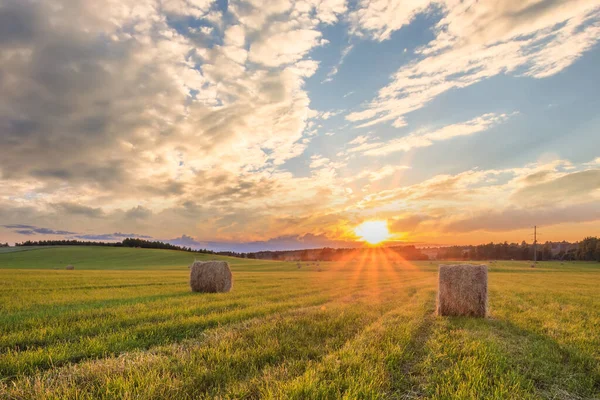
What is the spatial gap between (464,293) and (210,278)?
15086 mm

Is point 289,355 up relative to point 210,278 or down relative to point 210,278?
up

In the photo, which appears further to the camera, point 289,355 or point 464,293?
point 464,293

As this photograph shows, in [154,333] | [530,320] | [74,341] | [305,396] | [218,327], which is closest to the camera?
[305,396]

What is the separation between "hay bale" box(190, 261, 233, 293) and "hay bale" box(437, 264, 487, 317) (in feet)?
44.3

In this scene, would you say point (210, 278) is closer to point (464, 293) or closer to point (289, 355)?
point (464, 293)

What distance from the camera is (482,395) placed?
486 cm

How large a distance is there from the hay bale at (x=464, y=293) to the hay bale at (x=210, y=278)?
1351 centimetres

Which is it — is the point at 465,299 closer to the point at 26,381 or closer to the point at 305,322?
the point at 305,322

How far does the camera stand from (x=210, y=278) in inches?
839

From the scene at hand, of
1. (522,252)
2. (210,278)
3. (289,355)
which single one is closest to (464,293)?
(289,355)

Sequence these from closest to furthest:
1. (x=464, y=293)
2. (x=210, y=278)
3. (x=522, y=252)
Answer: (x=464, y=293) → (x=210, y=278) → (x=522, y=252)

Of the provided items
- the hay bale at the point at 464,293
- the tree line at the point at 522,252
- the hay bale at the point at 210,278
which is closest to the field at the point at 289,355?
the hay bale at the point at 464,293

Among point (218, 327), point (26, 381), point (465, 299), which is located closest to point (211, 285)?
point (218, 327)

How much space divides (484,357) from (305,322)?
14.9 ft
